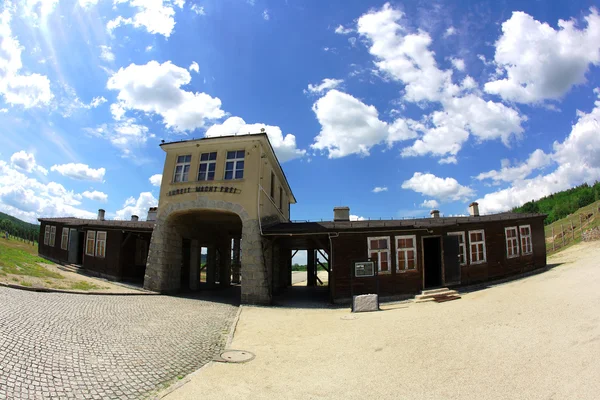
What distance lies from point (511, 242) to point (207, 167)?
1848 cm

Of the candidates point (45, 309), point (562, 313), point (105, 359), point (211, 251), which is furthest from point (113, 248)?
point (562, 313)

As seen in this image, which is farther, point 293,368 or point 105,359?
point 293,368

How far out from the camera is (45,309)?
29.7ft

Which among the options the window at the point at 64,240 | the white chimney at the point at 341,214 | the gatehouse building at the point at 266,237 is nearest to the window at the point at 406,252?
the gatehouse building at the point at 266,237

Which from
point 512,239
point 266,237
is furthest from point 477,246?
point 266,237

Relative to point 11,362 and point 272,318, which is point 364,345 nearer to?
point 272,318

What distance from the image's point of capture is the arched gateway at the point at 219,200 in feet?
53.6

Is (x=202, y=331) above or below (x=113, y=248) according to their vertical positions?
below

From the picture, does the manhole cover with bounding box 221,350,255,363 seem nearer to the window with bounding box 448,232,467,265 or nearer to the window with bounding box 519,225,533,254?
the window with bounding box 448,232,467,265

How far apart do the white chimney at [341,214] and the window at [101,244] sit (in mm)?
15592

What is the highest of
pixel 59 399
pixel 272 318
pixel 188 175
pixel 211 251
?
pixel 188 175

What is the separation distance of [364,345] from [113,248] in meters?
18.8

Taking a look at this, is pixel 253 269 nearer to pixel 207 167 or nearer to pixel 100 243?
pixel 207 167

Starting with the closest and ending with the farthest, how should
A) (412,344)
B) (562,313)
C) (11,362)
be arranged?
(11,362) → (412,344) → (562,313)
